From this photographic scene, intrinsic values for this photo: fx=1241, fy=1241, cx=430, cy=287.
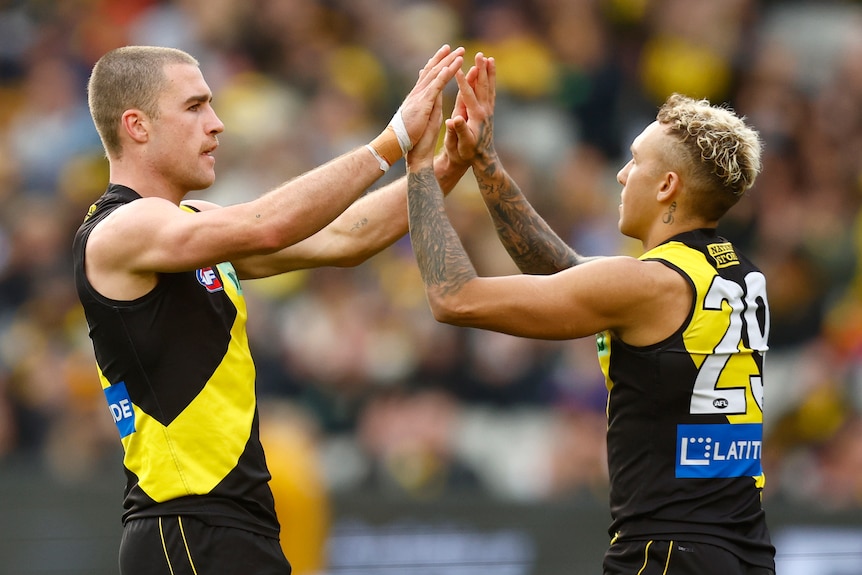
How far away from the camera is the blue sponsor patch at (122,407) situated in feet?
15.7

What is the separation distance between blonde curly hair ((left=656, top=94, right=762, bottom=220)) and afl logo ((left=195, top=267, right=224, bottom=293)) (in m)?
1.91

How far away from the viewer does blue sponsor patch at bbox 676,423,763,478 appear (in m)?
4.64

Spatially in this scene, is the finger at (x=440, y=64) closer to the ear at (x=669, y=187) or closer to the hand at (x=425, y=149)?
the hand at (x=425, y=149)

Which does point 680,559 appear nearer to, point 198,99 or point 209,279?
point 209,279

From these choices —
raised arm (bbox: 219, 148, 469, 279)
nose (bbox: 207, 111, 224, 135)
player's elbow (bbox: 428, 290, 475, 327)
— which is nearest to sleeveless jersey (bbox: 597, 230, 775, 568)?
player's elbow (bbox: 428, 290, 475, 327)

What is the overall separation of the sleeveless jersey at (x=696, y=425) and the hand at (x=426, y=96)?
1074mm

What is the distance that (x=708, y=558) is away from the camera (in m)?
4.56

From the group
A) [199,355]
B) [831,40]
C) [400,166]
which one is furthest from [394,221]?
[831,40]

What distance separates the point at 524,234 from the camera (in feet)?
18.5

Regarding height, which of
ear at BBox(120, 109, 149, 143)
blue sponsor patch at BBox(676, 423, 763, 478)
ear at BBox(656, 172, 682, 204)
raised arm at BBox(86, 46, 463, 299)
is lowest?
blue sponsor patch at BBox(676, 423, 763, 478)

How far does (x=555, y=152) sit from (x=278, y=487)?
18.5 feet

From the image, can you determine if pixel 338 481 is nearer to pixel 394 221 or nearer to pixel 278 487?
pixel 278 487

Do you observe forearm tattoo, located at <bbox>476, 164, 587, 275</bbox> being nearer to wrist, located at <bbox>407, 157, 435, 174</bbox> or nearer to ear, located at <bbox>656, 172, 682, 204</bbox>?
wrist, located at <bbox>407, 157, 435, 174</bbox>

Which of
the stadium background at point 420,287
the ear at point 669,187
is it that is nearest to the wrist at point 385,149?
the ear at point 669,187
